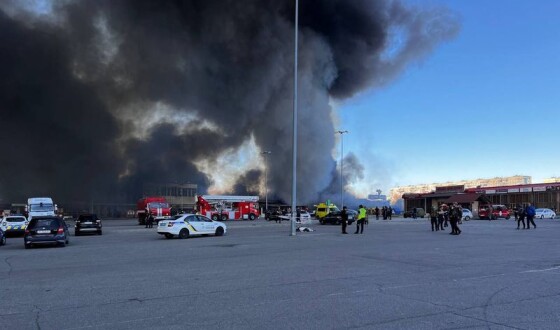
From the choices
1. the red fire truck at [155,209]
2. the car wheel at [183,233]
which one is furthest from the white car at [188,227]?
the red fire truck at [155,209]

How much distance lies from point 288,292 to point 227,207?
44.0 m

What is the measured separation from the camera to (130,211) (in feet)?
261

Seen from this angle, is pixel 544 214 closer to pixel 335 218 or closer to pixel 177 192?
pixel 335 218

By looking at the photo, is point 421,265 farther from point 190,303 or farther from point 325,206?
point 325,206

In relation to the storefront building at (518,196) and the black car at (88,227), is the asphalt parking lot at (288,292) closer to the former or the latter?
the black car at (88,227)

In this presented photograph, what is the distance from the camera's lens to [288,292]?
737 cm

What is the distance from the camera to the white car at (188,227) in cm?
2283

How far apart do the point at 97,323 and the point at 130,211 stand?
77.7m

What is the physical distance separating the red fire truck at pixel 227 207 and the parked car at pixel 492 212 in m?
24.1

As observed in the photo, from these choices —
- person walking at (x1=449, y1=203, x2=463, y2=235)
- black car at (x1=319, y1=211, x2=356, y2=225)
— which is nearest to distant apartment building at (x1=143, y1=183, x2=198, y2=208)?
black car at (x1=319, y1=211, x2=356, y2=225)

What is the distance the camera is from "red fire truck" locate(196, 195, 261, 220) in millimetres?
48656

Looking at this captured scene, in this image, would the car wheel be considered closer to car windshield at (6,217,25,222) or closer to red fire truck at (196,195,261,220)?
car windshield at (6,217,25,222)

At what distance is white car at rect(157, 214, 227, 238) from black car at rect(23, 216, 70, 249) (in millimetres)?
5163

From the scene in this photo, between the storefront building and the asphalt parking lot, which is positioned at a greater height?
the storefront building
